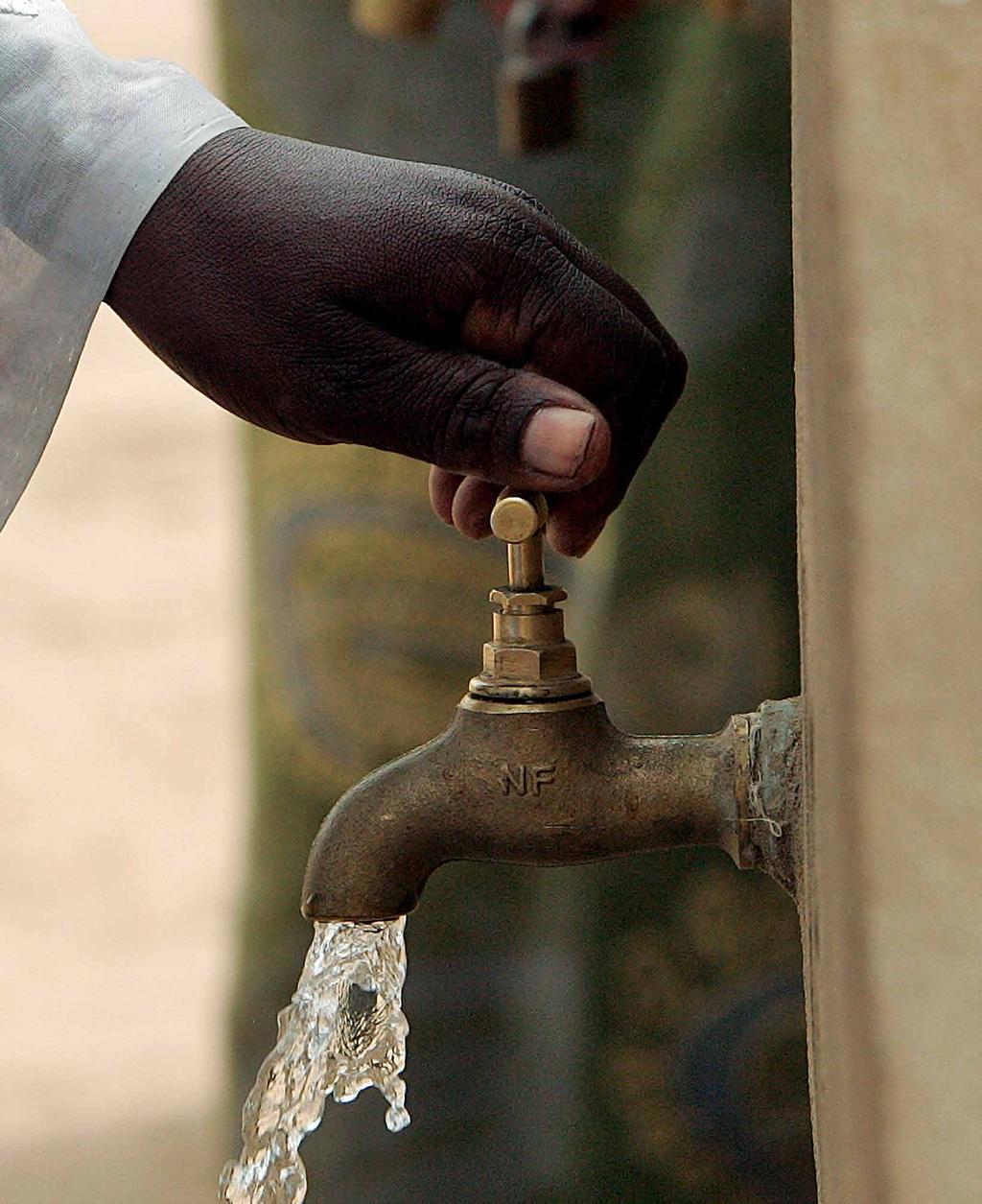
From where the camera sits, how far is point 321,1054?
52 cm

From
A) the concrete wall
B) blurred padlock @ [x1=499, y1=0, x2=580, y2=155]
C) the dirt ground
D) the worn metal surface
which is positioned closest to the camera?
the concrete wall

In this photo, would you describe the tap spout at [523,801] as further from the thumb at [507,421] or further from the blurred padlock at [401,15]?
the blurred padlock at [401,15]

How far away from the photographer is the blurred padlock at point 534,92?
896mm

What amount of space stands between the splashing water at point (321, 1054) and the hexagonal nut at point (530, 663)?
0.09 metres

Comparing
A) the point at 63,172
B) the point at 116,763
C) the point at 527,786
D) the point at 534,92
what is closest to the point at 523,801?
the point at 527,786

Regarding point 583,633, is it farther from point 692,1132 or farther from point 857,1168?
point 857,1168

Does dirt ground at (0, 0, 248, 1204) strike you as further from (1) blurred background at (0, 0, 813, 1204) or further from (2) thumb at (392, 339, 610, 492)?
(2) thumb at (392, 339, 610, 492)

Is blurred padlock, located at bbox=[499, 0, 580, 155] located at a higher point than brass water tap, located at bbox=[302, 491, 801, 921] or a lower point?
higher

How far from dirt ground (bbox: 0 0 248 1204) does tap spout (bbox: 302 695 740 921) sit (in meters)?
1.28

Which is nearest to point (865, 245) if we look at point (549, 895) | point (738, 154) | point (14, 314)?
point (14, 314)

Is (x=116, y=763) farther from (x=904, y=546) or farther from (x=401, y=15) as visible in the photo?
(x=904, y=546)

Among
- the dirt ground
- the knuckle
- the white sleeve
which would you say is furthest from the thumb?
the dirt ground

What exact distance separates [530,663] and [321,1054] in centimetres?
15

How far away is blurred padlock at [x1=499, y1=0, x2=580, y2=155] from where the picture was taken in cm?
90
